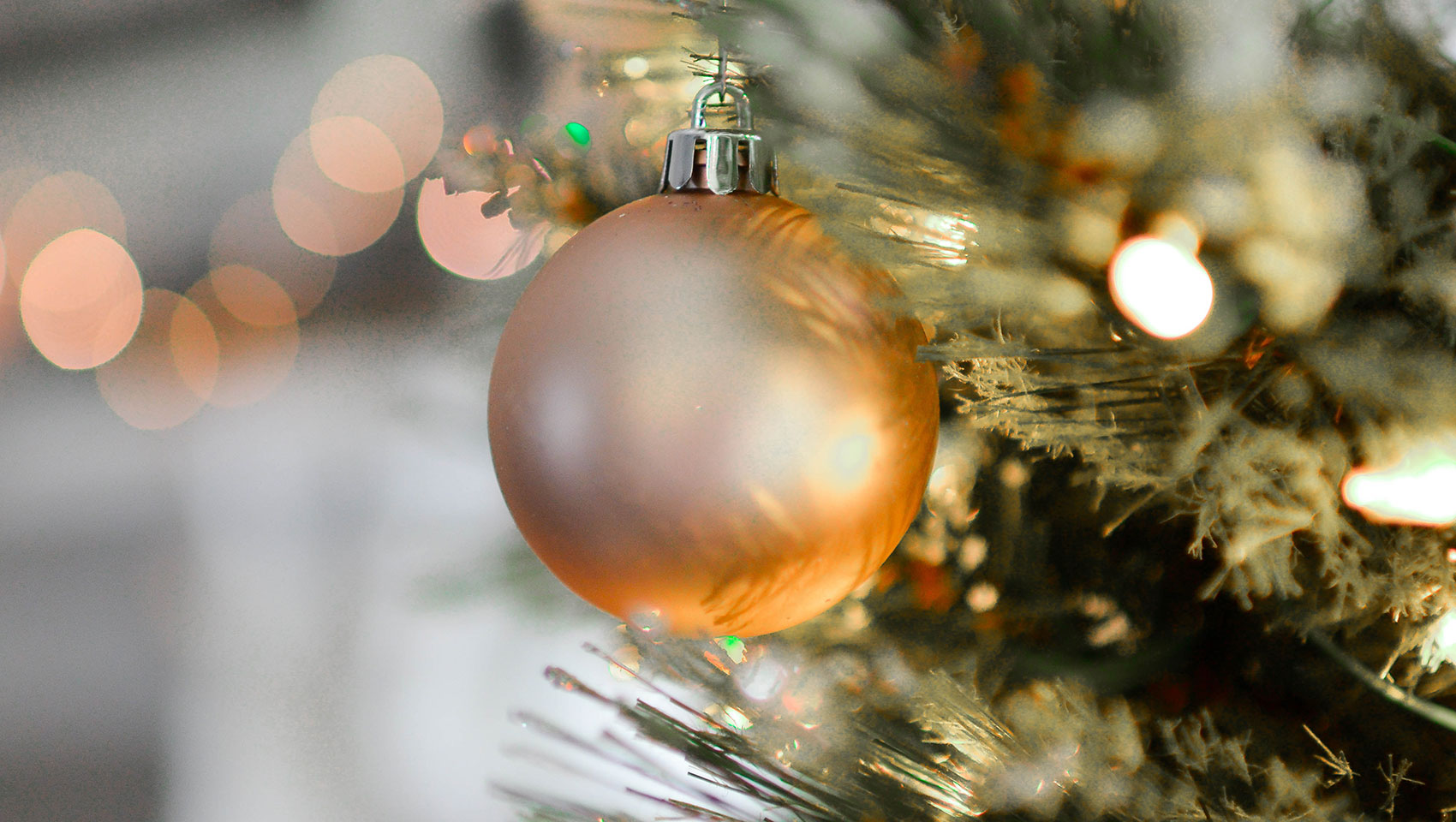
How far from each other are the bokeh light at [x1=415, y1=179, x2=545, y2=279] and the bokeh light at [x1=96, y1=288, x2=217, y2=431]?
0.25 metres

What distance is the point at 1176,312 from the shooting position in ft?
0.68

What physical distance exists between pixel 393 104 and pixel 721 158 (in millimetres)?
786

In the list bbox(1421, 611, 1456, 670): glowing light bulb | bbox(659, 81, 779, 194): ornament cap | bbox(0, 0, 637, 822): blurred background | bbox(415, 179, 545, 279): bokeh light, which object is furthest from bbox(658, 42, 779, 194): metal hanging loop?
bbox(415, 179, 545, 279): bokeh light

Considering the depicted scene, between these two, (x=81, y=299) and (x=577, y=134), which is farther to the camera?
(x=81, y=299)

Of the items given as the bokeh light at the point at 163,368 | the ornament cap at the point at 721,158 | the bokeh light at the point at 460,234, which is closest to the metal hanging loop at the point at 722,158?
the ornament cap at the point at 721,158

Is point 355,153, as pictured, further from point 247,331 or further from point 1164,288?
point 1164,288

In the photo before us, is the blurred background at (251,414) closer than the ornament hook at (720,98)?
No

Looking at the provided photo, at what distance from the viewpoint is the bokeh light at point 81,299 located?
86cm

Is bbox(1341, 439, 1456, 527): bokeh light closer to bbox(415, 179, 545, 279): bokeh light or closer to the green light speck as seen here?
the green light speck

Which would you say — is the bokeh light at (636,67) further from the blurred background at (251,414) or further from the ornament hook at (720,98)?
the blurred background at (251,414)

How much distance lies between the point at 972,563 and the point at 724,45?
278mm

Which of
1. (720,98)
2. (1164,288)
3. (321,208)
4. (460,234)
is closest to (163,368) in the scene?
(321,208)

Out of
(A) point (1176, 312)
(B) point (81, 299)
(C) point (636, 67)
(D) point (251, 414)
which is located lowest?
(D) point (251, 414)

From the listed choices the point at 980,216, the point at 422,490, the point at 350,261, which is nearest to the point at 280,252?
the point at 350,261
